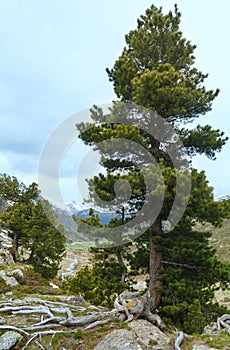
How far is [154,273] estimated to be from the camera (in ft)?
45.3

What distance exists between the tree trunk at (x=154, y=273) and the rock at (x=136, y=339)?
3.75m

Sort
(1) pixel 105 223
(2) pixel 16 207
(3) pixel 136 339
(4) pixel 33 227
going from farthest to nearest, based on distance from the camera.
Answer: (2) pixel 16 207 → (4) pixel 33 227 → (1) pixel 105 223 → (3) pixel 136 339

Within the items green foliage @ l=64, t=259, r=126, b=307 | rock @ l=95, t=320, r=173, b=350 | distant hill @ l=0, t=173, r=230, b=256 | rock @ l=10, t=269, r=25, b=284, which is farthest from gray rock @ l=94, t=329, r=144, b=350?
rock @ l=10, t=269, r=25, b=284

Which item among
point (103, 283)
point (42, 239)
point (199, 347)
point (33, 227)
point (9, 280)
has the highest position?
point (33, 227)

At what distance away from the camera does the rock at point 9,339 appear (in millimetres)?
8211

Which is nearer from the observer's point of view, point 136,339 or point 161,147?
point 136,339

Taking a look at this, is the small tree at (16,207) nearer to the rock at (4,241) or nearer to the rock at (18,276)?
the rock at (4,241)

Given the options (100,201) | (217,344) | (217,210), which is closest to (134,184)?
(100,201)

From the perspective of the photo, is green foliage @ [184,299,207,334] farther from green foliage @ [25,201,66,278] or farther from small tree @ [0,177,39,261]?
small tree @ [0,177,39,261]

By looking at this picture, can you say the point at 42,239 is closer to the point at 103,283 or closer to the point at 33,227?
the point at 33,227

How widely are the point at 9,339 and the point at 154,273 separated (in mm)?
7449

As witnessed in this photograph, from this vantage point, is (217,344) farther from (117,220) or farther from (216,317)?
(117,220)

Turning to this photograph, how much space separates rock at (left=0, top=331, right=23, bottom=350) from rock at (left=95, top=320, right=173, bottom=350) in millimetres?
2451

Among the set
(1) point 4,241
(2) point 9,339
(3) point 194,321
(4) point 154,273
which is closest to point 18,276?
(4) point 154,273
